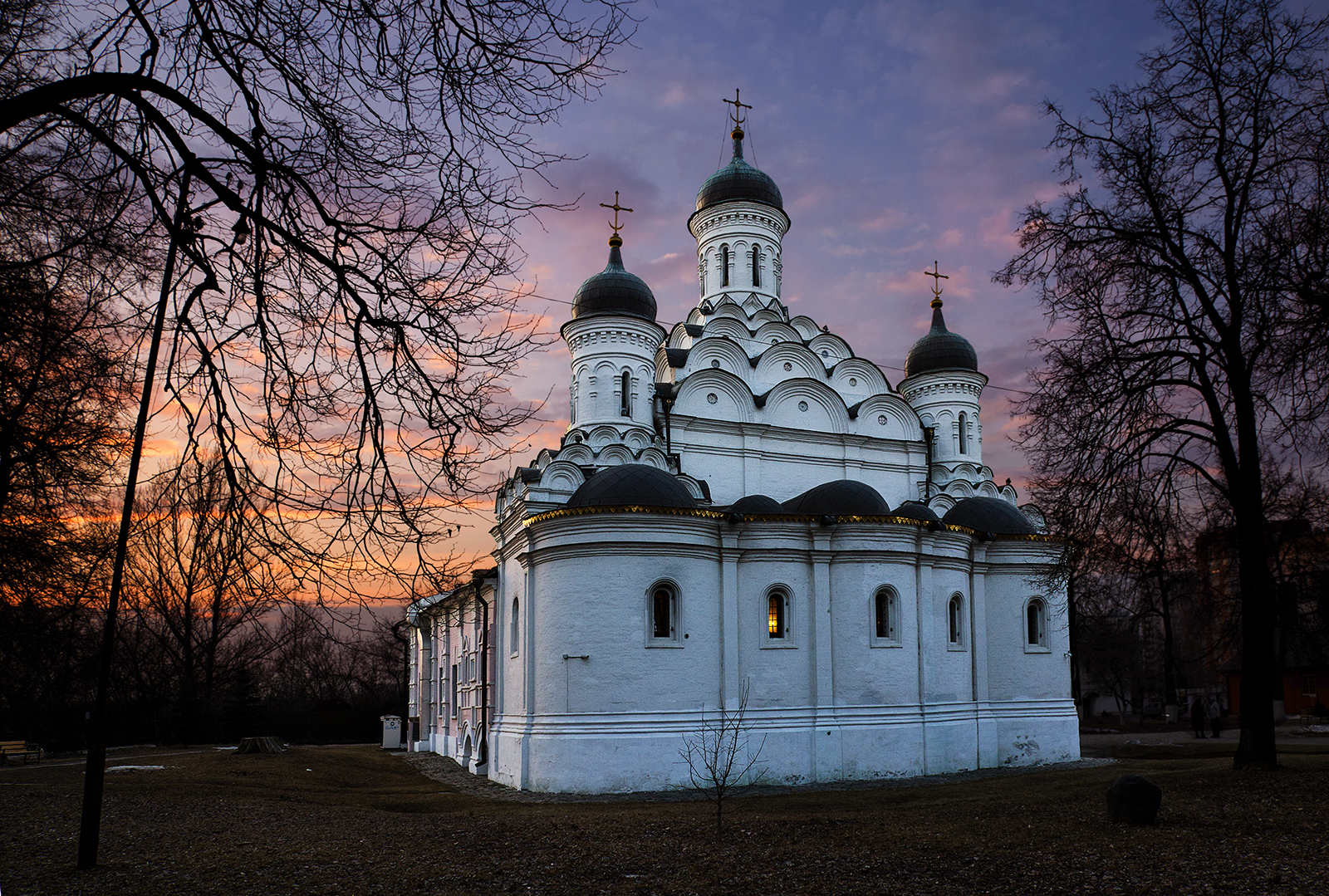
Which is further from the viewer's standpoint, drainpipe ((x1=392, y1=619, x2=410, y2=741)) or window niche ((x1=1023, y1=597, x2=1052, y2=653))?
drainpipe ((x1=392, y1=619, x2=410, y2=741))

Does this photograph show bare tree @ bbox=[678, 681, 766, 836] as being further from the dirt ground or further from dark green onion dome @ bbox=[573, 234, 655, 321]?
dark green onion dome @ bbox=[573, 234, 655, 321]

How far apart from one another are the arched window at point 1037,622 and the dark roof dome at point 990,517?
5.53 ft

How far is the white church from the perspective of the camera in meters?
17.4

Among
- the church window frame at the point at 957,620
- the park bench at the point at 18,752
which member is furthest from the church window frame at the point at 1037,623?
the park bench at the point at 18,752

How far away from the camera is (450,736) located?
90.1 feet

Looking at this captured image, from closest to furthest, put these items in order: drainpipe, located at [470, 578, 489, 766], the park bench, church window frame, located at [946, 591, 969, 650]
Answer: church window frame, located at [946, 591, 969, 650], drainpipe, located at [470, 578, 489, 766], the park bench

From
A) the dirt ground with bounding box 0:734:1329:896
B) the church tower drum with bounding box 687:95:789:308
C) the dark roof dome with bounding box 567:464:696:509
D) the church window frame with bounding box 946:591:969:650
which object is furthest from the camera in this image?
the church tower drum with bounding box 687:95:789:308

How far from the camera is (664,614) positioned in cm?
1795

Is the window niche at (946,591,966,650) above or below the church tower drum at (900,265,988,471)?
below

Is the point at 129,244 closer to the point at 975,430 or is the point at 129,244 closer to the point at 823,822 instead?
the point at 823,822

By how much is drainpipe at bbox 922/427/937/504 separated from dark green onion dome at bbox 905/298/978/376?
1853 mm

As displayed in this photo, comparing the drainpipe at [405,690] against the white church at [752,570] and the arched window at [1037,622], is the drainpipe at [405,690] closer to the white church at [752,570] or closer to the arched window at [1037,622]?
the white church at [752,570]

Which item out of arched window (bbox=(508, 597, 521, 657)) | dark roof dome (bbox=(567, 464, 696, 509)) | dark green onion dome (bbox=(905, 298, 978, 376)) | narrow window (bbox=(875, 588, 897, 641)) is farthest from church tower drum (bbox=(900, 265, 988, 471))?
arched window (bbox=(508, 597, 521, 657))

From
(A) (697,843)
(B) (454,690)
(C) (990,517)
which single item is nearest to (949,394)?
(C) (990,517)
